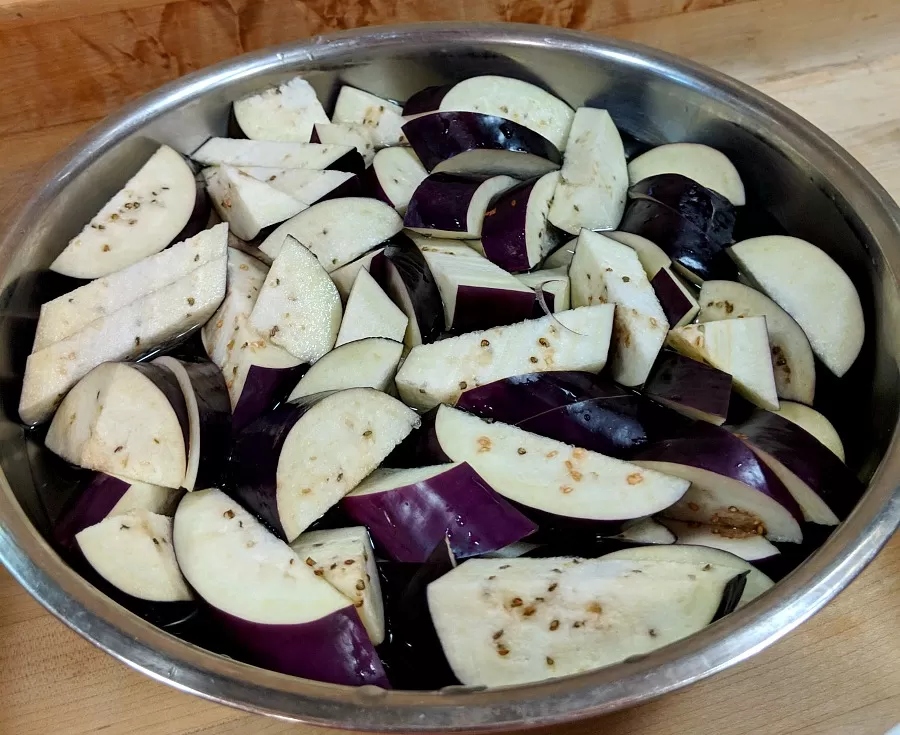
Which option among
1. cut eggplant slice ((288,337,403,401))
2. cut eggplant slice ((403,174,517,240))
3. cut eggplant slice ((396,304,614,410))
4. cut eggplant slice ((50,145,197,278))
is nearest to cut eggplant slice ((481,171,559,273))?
cut eggplant slice ((403,174,517,240))

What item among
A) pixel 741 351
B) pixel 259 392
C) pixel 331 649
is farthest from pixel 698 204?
pixel 331 649

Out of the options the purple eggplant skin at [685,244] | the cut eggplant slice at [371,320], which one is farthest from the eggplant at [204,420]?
the purple eggplant skin at [685,244]

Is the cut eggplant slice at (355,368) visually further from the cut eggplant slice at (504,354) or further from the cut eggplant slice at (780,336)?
the cut eggplant slice at (780,336)

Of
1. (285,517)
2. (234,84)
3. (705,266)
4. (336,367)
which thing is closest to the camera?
(285,517)

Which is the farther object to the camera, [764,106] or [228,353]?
[764,106]

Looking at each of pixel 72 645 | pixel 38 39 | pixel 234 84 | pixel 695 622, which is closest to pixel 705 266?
pixel 695 622

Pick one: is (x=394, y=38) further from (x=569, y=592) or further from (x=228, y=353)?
(x=569, y=592)

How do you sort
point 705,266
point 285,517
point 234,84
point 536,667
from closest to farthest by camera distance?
point 536,667
point 285,517
point 705,266
point 234,84
